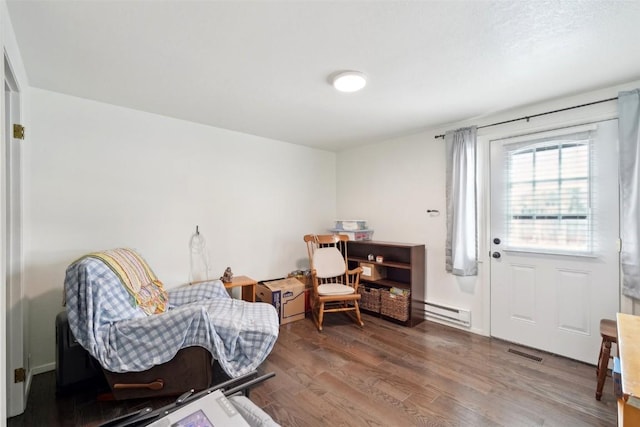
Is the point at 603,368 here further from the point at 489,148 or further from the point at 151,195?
the point at 151,195

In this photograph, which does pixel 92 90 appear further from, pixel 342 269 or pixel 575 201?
pixel 575 201

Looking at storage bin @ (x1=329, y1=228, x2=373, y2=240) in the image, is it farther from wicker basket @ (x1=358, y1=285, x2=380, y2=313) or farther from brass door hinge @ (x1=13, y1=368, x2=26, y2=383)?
brass door hinge @ (x1=13, y1=368, x2=26, y2=383)

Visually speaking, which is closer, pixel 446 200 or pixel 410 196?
pixel 446 200

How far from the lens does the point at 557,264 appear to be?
2566 millimetres

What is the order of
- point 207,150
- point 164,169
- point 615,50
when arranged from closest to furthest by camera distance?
point 615,50, point 164,169, point 207,150

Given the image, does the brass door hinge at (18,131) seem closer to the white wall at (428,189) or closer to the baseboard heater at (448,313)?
the white wall at (428,189)

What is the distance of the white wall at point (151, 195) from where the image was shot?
2.29 meters

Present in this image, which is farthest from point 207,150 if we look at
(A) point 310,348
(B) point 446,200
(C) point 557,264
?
(C) point 557,264

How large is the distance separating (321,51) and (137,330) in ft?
6.75

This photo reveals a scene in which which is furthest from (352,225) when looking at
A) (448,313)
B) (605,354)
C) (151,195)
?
(605,354)

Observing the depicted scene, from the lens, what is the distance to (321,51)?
177cm

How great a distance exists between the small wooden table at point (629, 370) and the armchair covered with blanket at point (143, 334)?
5.85 feet

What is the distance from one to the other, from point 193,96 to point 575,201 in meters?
3.33

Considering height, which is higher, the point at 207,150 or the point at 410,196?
the point at 207,150
